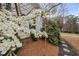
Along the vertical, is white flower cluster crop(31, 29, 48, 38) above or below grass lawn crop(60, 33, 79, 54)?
above

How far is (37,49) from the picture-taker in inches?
96.3

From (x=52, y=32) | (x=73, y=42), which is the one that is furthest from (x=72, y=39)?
(x=52, y=32)

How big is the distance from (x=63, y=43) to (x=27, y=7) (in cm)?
55

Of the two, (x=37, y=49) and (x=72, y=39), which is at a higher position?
(x=72, y=39)

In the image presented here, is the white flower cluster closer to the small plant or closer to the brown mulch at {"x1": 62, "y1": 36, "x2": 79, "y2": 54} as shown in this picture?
the small plant

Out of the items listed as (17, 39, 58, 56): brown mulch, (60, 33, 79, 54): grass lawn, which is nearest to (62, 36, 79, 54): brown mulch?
(60, 33, 79, 54): grass lawn

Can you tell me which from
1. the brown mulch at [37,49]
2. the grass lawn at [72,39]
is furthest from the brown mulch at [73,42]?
the brown mulch at [37,49]

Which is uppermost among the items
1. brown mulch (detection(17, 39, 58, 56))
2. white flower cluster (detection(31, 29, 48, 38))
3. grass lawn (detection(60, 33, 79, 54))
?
white flower cluster (detection(31, 29, 48, 38))

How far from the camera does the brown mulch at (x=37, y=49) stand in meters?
2.44

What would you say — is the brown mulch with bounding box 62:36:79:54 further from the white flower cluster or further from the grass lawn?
the white flower cluster

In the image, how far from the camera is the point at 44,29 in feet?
8.03

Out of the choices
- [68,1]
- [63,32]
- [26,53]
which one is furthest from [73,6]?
[26,53]

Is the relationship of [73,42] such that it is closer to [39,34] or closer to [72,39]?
[72,39]

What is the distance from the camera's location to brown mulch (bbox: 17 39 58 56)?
2.44 metres
